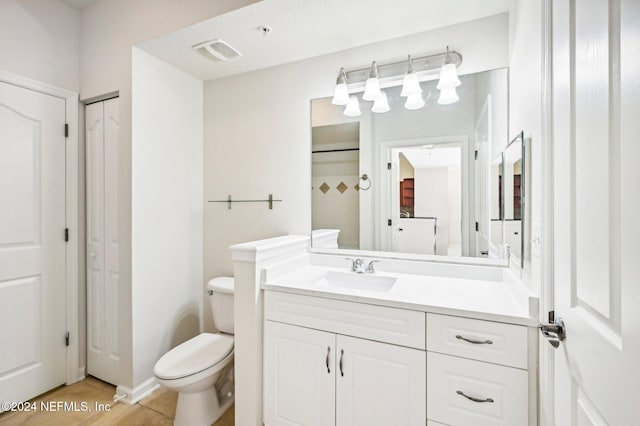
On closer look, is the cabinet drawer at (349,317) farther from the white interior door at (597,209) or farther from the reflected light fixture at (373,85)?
the reflected light fixture at (373,85)

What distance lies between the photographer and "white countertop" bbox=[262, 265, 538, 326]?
3.92 feet

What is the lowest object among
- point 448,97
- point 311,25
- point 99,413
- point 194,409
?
point 99,413

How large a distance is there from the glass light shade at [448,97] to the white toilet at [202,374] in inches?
71.9

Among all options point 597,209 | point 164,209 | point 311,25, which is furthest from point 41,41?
point 597,209

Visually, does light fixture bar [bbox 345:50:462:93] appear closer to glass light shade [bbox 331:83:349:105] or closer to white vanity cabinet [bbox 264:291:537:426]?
glass light shade [bbox 331:83:349:105]

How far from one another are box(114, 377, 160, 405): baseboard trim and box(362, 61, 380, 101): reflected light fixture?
8.10 ft

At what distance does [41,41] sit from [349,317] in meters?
2.72

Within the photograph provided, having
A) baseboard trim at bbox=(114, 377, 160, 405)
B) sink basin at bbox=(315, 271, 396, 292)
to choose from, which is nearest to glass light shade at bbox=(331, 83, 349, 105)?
sink basin at bbox=(315, 271, 396, 292)

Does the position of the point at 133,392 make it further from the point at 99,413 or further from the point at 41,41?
the point at 41,41

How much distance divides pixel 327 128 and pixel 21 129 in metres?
2.02

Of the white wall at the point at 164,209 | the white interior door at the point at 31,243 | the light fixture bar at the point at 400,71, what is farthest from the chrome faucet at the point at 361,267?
the white interior door at the point at 31,243

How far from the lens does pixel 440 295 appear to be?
140cm

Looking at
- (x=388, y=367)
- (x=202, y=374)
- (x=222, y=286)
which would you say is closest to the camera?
(x=388, y=367)

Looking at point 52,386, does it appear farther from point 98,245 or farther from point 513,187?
point 513,187
